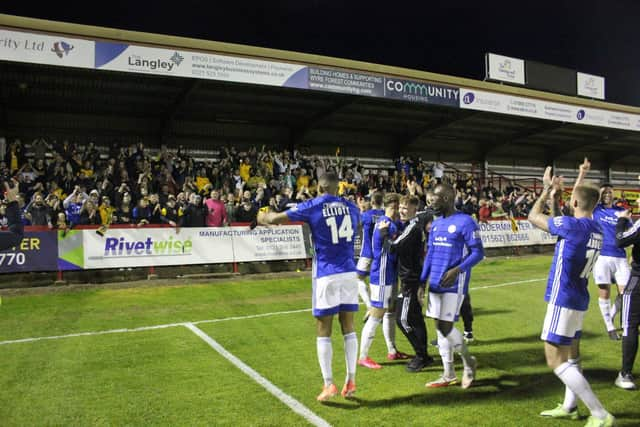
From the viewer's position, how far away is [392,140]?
3028 centimetres

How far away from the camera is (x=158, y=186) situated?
17328mm

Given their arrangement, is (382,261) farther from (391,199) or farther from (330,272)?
(330,272)

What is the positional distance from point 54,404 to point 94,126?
1971 centimetres

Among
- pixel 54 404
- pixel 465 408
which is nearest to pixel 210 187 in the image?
pixel 54 404

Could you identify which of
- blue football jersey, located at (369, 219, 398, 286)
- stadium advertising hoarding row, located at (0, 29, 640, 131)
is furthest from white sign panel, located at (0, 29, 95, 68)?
blue football jersey, located at (369, 219, 398, 286)

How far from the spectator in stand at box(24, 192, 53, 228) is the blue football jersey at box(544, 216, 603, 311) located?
13476 mm

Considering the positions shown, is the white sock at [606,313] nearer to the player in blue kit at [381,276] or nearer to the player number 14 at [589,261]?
the player in blue kit at [381,276]

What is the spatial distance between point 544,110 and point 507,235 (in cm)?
874

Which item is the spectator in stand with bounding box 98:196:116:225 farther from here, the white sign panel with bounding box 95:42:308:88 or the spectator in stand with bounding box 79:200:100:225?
the white sign panel with bounding box 95:42:308:88

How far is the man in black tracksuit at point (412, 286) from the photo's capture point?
6.46 meters

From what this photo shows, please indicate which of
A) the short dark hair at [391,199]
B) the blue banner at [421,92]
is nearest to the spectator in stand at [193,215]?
the short dark hair at [391,199]

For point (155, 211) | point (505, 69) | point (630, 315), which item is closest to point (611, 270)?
point (630, 315)

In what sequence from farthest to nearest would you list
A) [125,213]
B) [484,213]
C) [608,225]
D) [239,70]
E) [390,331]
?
[484,213] → [239,70] → [125,213] → [608,225] → [390,331]

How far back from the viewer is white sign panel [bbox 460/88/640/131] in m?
24.0
